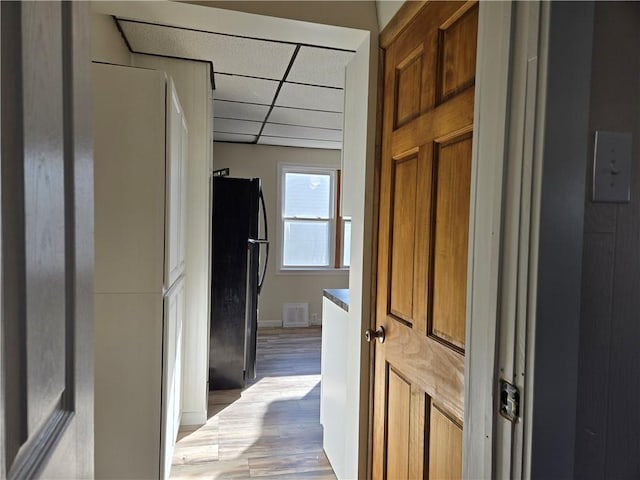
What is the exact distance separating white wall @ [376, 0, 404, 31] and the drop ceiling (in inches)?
23.7

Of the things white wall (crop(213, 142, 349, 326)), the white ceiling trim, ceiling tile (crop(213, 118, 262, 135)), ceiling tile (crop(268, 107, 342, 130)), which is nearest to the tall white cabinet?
the white ceiling trim

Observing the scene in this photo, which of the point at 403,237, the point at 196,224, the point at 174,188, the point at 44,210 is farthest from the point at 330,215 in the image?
the point at 44,210

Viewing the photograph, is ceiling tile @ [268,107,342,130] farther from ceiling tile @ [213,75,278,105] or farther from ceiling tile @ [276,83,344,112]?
ceiling tile @ [213,75,278,105]

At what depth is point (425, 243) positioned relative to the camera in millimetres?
1218

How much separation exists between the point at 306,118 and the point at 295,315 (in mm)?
2504

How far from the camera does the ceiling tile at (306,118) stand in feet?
11.4

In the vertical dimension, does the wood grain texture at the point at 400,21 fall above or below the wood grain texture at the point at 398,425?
above

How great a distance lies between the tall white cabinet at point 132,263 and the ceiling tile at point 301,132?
2461 millimetres

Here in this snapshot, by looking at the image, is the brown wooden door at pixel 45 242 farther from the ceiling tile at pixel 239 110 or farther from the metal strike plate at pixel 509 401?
the ceiling tile at pixel 239 110

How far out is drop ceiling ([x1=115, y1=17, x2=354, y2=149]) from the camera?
84.1 inches

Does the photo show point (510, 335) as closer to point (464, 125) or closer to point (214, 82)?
Answer: point (464, 125)

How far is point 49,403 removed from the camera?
528 mm

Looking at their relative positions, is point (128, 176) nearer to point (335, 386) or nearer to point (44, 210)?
point (44, 210)

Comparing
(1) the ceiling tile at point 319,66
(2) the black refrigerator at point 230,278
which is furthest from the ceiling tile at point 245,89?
(2) the black refrigerator at point 230,278
